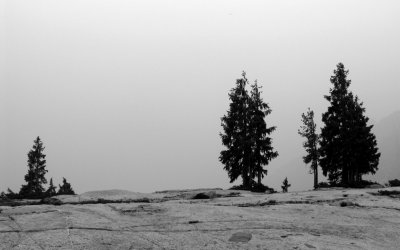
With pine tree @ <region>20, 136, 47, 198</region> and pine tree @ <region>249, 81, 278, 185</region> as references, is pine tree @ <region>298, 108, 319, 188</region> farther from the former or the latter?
pine tree @ <region>20, 136, 47, 198</region>

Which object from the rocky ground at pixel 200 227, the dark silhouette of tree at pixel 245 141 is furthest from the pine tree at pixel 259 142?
the rocky ground at pixel 200 227

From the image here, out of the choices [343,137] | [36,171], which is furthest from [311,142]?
[36,171]

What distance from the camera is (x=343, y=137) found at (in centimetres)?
4131

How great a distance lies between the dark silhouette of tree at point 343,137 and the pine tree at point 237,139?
9712 millimetres

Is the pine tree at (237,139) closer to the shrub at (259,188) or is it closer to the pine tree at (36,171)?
the shrub at (259,188)

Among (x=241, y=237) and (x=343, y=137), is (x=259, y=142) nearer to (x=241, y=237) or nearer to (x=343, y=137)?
(x=343, y=137)

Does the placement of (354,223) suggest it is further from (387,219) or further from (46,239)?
(46,239)

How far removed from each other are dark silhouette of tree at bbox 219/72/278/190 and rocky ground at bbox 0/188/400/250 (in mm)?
29364

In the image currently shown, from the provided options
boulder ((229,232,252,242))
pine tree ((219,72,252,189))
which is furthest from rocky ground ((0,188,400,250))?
pine tree ((219,72,252,189))

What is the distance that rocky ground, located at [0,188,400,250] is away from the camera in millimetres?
7359

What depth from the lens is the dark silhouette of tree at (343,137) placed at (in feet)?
134

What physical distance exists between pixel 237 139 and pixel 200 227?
33.0 meters

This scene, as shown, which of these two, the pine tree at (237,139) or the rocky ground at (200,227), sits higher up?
the pine tree at (237,139)

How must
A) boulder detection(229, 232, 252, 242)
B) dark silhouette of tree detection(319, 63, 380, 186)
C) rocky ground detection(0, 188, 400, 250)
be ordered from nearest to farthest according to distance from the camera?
rocky ground detection(0, 188, 400, 250) < boulder detection(229, 232, 252, 242) < dark silhouette of tree detection(319, 63, 380, 186)
